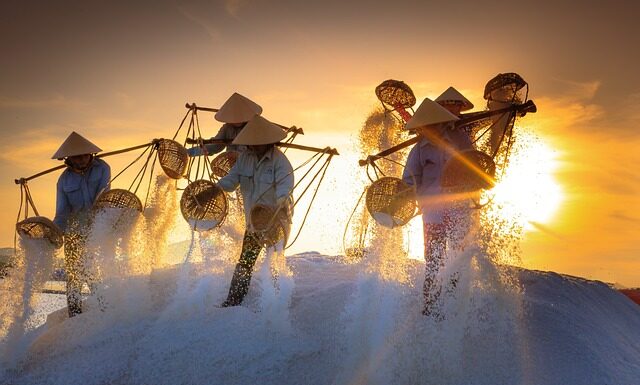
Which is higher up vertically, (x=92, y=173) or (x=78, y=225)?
(x=92, y=173)

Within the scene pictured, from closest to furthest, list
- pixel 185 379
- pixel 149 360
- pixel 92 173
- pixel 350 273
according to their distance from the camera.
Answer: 1. pixel 185 379
2. pixel 149 360
3. pixel 92 173
4. pixel 350 273

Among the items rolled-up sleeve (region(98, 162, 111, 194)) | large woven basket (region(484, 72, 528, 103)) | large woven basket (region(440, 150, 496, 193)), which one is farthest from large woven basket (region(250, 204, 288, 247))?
large woven basket (region(484, 72, 528, 103))

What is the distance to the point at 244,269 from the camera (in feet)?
17.6

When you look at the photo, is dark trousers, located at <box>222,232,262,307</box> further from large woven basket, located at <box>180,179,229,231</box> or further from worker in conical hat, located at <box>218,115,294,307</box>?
large woven basket, located at <box>180,179,229,231</box>

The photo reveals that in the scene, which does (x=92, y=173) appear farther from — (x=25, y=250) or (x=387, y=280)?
(x=387, y=280)

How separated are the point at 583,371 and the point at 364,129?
3.85 metres

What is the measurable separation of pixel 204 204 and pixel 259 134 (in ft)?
2.74

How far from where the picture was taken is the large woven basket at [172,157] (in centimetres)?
629

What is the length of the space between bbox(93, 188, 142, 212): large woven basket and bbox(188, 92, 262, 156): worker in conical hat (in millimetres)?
933

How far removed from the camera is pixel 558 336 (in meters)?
5.18

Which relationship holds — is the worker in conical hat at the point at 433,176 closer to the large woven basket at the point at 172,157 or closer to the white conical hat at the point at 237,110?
the white conical hat at the point at 237,110

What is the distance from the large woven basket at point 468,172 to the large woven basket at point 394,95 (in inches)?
108

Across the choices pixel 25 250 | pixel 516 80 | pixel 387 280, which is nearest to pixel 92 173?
pixel 25 250

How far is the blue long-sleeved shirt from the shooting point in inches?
234
